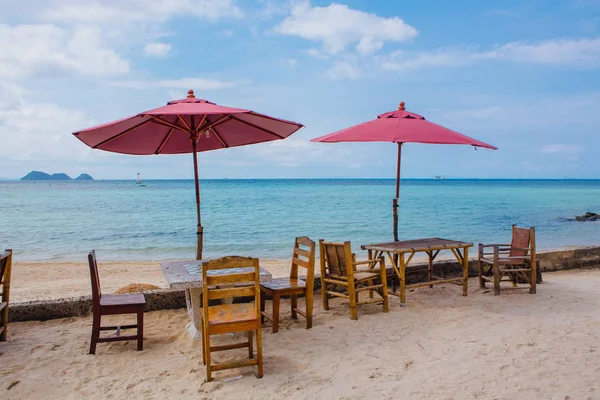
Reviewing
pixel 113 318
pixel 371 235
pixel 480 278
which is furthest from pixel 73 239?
pixel 480 278

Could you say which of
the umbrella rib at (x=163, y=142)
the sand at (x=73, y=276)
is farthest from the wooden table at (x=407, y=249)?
the sand at (x=73, y=276)

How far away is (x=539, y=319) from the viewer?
4910 millimetres

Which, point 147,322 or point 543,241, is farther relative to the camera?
point 543,241

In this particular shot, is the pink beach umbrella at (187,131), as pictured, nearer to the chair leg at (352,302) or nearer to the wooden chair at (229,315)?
the wooden chair at (229,315)

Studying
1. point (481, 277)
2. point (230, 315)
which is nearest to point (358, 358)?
point (230, 315)

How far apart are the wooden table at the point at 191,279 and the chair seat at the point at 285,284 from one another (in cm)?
24

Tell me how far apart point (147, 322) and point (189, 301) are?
60 centimetres

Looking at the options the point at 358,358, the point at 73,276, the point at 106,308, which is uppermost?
the point at 106,308

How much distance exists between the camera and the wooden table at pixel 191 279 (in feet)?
13.5

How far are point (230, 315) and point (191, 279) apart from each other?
0.57m

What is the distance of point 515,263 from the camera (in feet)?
19.9

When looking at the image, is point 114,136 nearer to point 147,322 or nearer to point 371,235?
point 147,322

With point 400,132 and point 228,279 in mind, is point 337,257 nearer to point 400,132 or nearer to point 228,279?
point 400,132

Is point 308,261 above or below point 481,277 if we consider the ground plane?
above
